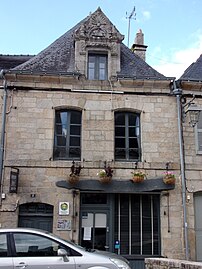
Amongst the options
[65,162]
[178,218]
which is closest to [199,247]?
[178,218]

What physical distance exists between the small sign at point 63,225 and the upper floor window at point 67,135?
204 cm

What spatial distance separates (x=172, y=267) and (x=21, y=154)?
605cm

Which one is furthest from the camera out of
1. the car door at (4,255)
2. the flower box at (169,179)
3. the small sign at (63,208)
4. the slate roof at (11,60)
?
the slate roof at (11,60)

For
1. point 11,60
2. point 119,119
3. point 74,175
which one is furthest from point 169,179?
point 11,60

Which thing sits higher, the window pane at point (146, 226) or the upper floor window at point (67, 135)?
the upper floor window at point (67, 135)

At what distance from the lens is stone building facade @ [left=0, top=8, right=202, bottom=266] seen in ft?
35.1

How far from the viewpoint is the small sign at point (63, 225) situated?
10.5m

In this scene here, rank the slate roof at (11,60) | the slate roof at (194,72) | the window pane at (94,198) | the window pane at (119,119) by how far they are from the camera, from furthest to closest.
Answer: the slate roof at (11,60), the slate roof at (194,72), the window pane at (119,119), the window pane at (94,198)

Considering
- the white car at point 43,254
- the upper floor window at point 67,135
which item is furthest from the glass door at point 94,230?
the white car at point 43,254

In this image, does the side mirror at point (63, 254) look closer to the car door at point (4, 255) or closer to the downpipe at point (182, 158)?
the car door at point (4, 255)

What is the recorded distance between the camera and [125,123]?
1177 cm

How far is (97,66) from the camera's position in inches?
484

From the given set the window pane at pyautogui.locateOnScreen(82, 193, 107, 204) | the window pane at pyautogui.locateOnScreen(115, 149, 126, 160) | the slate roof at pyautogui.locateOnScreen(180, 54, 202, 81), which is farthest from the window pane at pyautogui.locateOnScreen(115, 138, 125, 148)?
the slate roof at pyautogui.locateOnScreen(180, 54, 202, 81)

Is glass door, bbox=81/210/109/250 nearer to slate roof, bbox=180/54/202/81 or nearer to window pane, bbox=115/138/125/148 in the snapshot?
window pane, bbox=115/138/125/148
